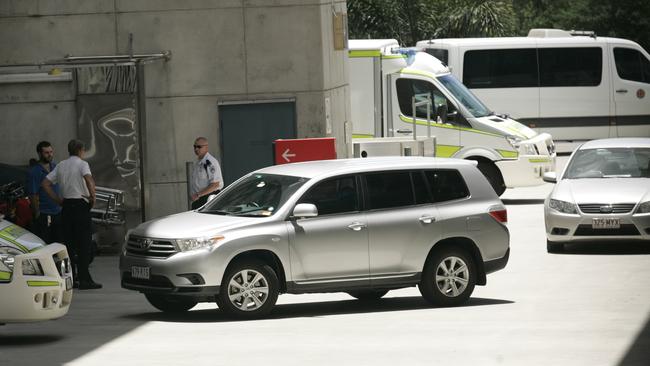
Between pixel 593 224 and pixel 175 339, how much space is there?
8379 mm

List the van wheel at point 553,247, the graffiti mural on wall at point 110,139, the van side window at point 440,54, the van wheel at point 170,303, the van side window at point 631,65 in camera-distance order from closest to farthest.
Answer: the van wheel at point 170,303 → the van wheel at point 553,247 → the graffiti mural on wall at point 110,139 → the van side window at point 440,54 → the van side window at point 631,65

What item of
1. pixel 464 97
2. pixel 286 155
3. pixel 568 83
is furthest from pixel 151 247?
pixel 568 83

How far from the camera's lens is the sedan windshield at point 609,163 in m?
21.7

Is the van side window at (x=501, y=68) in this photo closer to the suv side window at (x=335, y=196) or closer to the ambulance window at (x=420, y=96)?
the ambulance window at (x=420, y=96)

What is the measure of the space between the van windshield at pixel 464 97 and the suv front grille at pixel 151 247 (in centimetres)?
1547

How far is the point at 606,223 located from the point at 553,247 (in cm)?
135

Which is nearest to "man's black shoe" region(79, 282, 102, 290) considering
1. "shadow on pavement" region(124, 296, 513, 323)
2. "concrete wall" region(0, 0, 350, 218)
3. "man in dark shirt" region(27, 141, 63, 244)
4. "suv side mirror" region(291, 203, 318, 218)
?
"man in dark shirt" region(27, 141, 63, 244)

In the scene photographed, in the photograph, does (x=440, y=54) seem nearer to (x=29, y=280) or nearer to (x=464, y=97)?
(x=464, y=97)

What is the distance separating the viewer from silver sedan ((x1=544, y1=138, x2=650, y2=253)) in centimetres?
2023

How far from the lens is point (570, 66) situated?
3884 centimetres

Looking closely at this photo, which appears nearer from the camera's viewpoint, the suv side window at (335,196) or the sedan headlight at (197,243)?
the sedan headlight at (197,243)

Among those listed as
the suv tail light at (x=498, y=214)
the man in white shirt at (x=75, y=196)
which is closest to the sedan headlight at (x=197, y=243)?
the suv tail light at (x=498, y=214)

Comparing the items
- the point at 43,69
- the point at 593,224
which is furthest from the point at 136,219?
the point at 593,224

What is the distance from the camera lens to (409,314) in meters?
15.3
